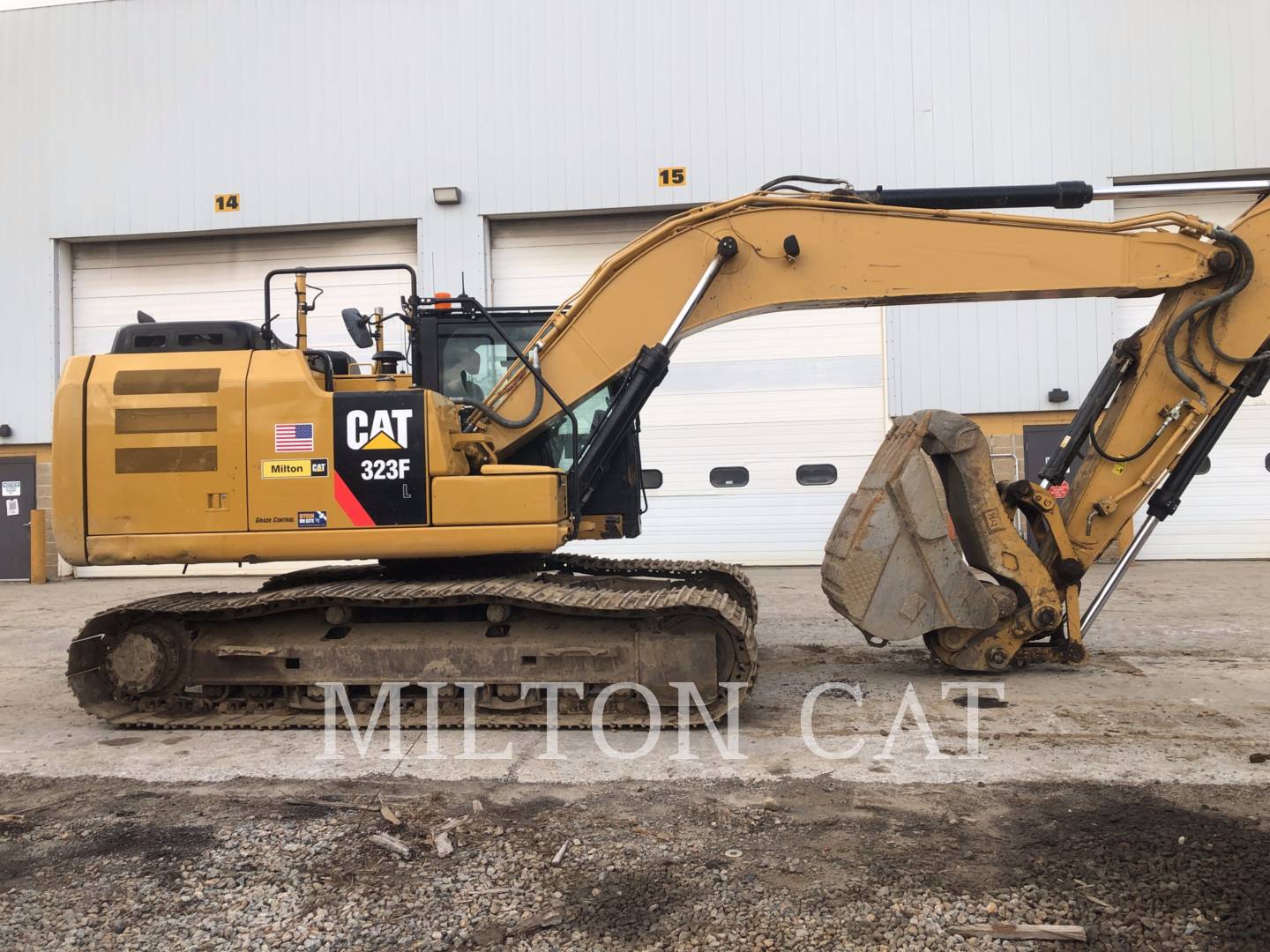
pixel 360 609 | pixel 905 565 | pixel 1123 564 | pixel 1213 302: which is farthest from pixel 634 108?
pixel 360 609

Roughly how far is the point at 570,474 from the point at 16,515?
42.5 feet

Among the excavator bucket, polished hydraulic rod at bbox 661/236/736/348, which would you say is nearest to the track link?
the excavator bucket

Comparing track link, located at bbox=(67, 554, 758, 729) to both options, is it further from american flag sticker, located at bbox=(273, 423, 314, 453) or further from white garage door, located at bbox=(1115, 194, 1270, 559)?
white garage door, located at bbox=(1115, 194, 1270, 559)

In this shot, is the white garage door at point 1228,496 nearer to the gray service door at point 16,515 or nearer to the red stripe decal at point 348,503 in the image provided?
the red stripe decal at point 348,503

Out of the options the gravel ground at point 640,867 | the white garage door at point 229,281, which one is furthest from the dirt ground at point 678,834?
the white garage door at point 229,281

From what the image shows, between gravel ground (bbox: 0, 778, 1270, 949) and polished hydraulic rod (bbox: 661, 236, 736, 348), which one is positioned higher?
polished hydraulic rod (bbox: 661, 236, 736, 348)

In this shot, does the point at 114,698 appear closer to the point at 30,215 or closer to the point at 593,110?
the point at 593,110

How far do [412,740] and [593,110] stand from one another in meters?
10.8

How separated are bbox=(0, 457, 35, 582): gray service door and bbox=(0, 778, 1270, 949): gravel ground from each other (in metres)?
12.4

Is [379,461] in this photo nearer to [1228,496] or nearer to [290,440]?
[290,440]

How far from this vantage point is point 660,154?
13.2 metres

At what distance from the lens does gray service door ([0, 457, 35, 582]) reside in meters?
14.4

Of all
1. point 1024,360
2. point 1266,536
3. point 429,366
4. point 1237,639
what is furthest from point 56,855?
point 1266,536

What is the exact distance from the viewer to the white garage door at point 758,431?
1335cm
